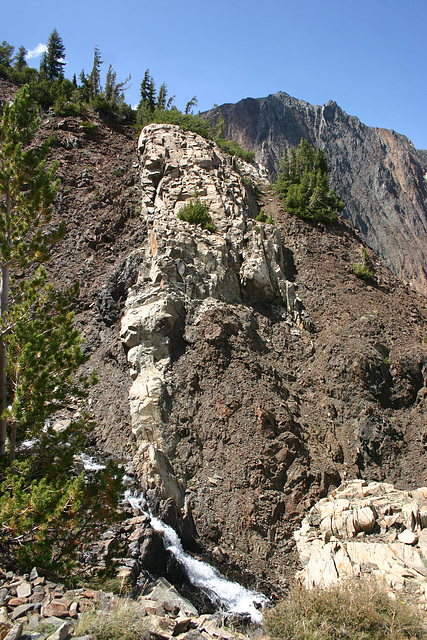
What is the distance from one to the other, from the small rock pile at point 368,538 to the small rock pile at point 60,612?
419cm

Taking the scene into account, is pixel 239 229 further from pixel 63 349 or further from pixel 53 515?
pixel 53 515

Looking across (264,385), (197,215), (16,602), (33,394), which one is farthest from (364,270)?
(16,602)

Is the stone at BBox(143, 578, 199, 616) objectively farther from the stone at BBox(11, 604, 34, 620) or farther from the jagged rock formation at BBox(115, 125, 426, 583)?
the stone at BBox(11, 604, 34, 620)

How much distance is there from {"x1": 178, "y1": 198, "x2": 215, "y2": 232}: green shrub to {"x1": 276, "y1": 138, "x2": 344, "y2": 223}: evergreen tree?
8687 mm

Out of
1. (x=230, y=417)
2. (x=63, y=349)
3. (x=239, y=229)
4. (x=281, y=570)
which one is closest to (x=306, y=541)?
(x=281, y=570)

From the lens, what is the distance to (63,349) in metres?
8.92

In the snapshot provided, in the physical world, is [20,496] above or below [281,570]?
above

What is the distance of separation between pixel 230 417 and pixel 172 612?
26.2 ft

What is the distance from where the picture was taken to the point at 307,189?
29.6 m

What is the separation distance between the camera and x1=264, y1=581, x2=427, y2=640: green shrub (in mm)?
7410

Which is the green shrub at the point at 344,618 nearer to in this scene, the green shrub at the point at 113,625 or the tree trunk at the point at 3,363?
the green shrub at the point at 113,625

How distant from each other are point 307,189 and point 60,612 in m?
28.5

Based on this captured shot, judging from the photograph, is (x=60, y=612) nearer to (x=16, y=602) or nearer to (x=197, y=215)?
(x=16, y=602)

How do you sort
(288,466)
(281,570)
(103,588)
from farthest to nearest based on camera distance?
(288,466)
(281,570)
(103,588)
